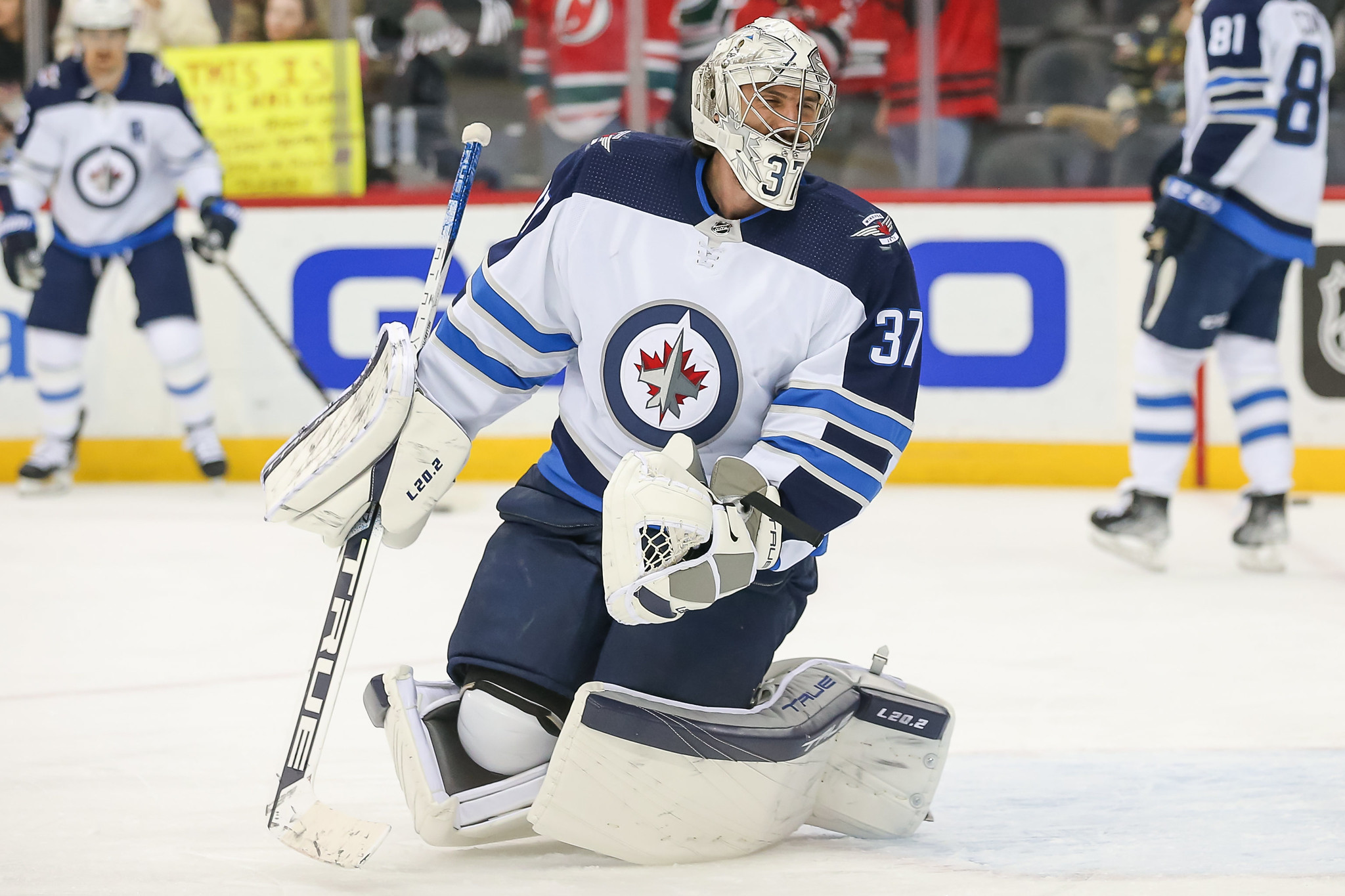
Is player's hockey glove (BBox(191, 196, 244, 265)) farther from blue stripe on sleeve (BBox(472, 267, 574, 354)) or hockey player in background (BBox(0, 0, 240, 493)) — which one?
blue stripe on sleeve (BBox(472, 267, 574, 354))

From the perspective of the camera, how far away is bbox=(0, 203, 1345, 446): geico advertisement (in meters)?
4.84

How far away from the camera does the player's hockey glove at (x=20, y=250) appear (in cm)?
483

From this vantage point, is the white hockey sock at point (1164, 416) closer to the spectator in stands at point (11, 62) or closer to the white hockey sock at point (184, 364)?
the white hockey sock at point (184, 364)

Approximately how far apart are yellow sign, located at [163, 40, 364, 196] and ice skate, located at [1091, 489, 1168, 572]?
107 inches

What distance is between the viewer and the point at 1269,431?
3811 millimetres

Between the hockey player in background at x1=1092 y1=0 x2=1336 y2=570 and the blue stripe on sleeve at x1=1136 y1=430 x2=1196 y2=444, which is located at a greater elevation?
the hockey player in background at x1=1092 y1=0 x2=1336 y2=570

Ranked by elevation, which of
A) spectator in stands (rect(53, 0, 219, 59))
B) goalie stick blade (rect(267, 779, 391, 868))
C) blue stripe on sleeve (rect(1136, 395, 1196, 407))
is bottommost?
goalie stick blade (rect(267, 779, 391, 868))

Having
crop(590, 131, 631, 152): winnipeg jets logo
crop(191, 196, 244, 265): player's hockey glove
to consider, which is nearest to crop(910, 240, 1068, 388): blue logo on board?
crop(191, 196, 244, 265): player's hockey glove

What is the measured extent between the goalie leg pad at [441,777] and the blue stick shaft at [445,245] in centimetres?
39

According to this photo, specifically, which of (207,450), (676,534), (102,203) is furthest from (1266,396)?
(102,203)

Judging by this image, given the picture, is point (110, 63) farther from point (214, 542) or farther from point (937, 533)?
point (937, 533)

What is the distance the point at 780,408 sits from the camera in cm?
180

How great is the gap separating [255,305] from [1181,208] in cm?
270

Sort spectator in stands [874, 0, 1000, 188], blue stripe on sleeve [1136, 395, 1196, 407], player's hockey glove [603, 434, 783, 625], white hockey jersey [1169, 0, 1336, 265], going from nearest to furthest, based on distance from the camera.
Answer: player's hockey glove [603, 434, 783, 625]
white hockey jersey [1169, 0, 1336, 265]
blue stripe on sleeve [1136, 395, 1196, 407]
spectator in stands [874, 0, 1000, 188]
